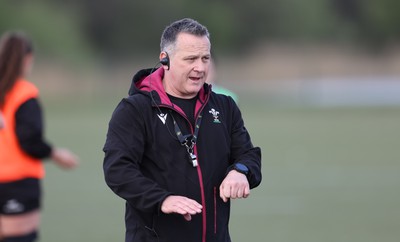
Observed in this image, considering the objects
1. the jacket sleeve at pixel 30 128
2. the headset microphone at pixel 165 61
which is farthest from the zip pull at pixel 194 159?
the jacket sleeve at pixel 30 128

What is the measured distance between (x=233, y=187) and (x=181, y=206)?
0.92ft

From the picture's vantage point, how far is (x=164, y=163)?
4109 mm

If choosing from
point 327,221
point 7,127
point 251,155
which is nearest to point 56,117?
point 327,221

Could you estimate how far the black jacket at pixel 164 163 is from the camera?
404 centimetres

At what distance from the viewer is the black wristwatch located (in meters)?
4.10

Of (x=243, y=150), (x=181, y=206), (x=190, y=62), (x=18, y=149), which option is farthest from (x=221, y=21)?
(x=181, y=206)

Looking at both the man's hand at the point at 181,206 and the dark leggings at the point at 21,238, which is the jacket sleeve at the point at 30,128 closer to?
the dark leggings at the point at 21,238

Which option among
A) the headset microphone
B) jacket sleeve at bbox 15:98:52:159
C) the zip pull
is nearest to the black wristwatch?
the zip pull

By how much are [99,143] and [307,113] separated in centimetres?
1179

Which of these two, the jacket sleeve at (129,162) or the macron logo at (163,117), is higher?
the macron logo at (163,117)

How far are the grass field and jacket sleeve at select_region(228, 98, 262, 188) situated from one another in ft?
16.1

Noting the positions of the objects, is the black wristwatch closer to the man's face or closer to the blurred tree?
the man's face

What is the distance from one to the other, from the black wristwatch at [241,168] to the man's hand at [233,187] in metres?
0.05

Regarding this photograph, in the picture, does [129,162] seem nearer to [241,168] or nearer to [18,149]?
[241,168]
